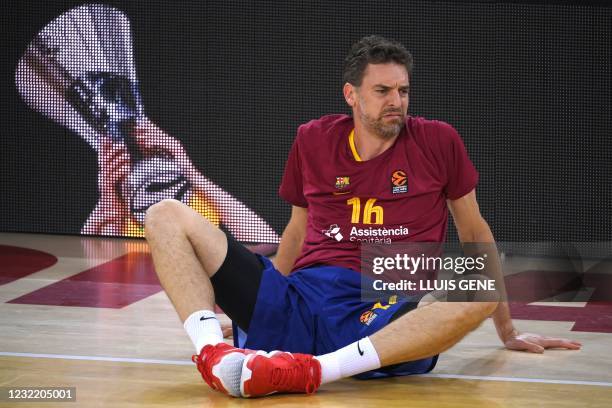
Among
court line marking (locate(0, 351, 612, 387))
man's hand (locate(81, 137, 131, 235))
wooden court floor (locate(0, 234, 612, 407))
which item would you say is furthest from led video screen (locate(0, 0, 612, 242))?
court line marking (locate(0, 351, 612, 387))

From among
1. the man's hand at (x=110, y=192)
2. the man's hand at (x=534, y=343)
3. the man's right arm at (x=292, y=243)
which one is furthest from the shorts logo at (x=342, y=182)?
the man's hand at (x=110, y=192)

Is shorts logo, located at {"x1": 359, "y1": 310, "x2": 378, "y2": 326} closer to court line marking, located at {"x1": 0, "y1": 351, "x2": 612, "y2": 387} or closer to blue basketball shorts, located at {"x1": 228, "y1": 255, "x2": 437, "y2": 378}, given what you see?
blue basketball shorts, located at {"x1": 228, "y1": 255, "x2": 437, "y2": 378}

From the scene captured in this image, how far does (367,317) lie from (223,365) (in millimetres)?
550

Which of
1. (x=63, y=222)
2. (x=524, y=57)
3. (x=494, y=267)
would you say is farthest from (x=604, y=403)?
(x=63, y=222)

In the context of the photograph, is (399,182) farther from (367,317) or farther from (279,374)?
(279,374)

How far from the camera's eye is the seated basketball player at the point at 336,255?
3.41 m

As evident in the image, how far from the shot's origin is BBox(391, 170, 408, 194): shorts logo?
3736mm

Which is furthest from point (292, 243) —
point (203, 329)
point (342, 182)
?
point (203, 329)

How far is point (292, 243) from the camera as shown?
398 centimetres

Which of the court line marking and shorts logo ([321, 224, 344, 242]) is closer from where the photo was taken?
the court line marking

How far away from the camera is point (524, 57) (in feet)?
20.4

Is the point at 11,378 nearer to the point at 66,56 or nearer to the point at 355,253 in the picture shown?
the point at 355,253

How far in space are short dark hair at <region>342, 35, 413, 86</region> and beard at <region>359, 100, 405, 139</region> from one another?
119mm

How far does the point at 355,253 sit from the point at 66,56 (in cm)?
347
